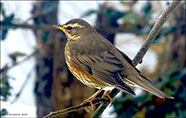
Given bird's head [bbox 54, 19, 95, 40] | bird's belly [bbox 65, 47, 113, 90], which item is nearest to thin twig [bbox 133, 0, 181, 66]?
bird's belly [bbox 65, 47, 113, 90]

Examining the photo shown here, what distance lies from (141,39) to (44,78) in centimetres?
268

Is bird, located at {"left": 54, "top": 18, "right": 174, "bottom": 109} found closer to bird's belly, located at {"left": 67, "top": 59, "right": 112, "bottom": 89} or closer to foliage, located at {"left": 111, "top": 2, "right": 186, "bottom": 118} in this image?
bird's belly, located at {"left": 67, "top": 59, "right": 112, "bottom": 89}

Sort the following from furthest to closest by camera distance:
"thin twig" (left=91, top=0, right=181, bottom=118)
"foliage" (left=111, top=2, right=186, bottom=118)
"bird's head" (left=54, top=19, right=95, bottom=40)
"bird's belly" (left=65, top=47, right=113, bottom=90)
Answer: "foliage" (left=111, top=2, right=186, bottom=118), "bird's head" (left=54, top=19, right=95, bottom=40), "bird's belly" (left=65, top=47, right=113, bottom=90), "thin twig" (left=91, top=0, right=181, bottom=118)

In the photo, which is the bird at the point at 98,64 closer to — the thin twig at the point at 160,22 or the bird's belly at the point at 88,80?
the bird's belly at the point at 88,80

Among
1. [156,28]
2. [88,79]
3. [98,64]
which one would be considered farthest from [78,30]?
[156,28]

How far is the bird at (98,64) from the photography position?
8.04 ft

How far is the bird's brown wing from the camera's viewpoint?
2442 millimetres

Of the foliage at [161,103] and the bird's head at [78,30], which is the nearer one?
the bird's head at [78,30]

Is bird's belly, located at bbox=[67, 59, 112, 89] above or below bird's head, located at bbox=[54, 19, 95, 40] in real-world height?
below

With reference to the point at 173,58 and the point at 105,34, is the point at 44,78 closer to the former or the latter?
the point at 105,34

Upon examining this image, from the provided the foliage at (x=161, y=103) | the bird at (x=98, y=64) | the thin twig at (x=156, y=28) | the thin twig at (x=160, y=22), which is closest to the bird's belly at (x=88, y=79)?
the bird at (x=98, y=64)

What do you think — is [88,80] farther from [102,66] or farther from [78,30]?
[78,30]

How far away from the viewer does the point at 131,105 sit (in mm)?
3373

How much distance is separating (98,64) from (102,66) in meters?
0.07
